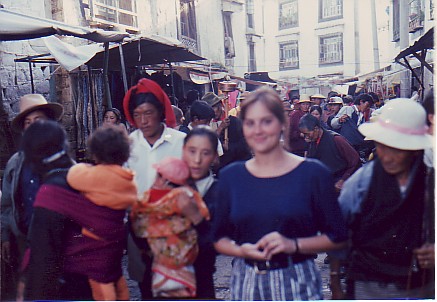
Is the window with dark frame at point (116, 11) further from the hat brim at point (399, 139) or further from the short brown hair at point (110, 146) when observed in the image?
the hat brim at point (399, 139)

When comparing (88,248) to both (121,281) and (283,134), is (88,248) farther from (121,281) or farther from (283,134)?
(283,134)

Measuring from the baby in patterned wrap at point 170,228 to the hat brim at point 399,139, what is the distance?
2.68ft

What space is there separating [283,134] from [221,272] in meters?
1.47

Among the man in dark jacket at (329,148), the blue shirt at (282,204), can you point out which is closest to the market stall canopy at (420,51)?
the man in dark jacket at (329,148)

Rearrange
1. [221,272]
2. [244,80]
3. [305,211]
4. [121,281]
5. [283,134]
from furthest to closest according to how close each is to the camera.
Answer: [221,272]
[244,80]
[121,281]
[283,134]
[305,211]

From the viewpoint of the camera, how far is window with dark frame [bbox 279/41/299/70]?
111 inches

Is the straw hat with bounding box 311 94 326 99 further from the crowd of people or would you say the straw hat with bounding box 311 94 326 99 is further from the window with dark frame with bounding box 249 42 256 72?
the crowd of people

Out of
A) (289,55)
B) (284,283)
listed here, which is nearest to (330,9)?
(289,55)

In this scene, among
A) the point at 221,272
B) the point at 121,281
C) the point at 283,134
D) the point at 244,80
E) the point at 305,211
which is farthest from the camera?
the point at 221,272

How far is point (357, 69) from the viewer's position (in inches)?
120

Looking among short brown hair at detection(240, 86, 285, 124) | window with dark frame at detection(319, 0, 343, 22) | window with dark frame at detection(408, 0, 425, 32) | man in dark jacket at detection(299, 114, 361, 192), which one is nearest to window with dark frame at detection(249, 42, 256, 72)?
window with dark frame at detection(319, 0, 343, 22)

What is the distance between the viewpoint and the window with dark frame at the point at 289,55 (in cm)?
281

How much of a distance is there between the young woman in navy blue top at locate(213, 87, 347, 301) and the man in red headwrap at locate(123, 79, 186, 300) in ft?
1.22

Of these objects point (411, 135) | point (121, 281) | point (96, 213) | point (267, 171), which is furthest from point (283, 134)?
point (121, 281)
